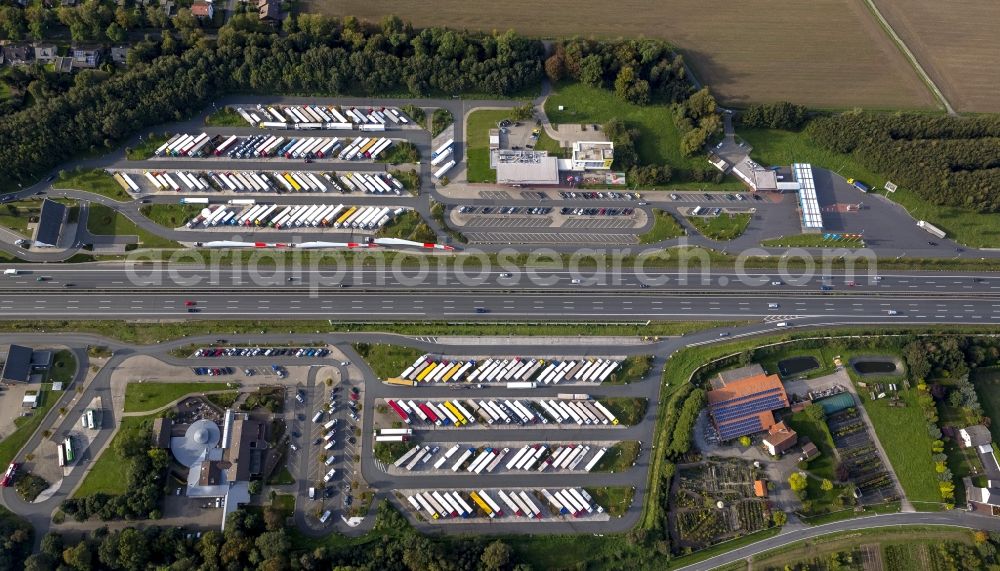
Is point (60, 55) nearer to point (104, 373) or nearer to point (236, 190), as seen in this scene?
point (236, 190)

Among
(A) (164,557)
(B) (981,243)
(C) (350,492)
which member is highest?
(B) (981,243)

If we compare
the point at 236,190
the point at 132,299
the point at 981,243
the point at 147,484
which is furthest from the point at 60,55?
the point at 981,243

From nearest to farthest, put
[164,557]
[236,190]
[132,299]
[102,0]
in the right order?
[164,557]
[132,299]
[236,190]
[102,0]

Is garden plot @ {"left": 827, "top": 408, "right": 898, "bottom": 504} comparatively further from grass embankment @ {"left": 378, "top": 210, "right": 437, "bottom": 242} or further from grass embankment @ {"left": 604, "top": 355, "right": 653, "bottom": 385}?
grass embankment @ {"left": 378, "top": 210, "right": 437, "bottom": 242}

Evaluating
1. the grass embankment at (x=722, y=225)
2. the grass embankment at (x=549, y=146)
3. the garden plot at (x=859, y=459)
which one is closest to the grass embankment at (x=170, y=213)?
the grass embankment at (x=549, y=146)

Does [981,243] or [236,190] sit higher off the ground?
[981,243]

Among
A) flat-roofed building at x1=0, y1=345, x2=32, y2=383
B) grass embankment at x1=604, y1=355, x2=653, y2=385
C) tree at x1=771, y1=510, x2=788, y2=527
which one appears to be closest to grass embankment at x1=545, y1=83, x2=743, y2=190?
grass embankment at x1=604, y1=355, x2=653, y2=385
